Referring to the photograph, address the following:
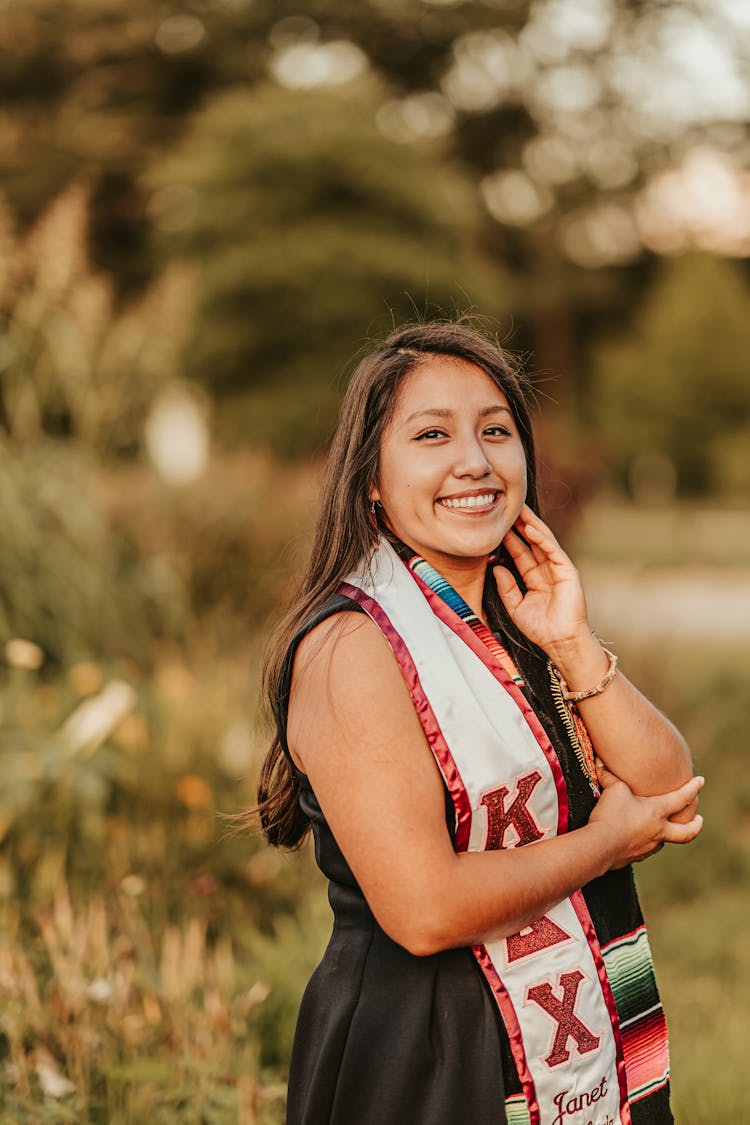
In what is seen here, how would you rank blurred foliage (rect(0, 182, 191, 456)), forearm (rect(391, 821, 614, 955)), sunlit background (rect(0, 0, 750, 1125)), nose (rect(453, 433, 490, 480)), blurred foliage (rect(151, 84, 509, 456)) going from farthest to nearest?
blurred foliage (rect(151, 84, 509, 456)) < blurred foliage (rect(0, 182, 191, 456)) < sunlit background (rect(0, 0, 750, 1125)) < nose (rect(453, 433, 490, 480)) < forearm (rect(391, 821, 614, 955))

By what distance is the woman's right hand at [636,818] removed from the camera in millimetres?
1679

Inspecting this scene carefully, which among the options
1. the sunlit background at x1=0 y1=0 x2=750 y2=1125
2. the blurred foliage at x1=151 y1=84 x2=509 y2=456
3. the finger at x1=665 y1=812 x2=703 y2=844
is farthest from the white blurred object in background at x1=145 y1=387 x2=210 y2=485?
the blurred foliage at x1=151 y1=84 x2=509 y2=456

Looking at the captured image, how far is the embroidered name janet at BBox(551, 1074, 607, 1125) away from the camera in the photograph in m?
1.58

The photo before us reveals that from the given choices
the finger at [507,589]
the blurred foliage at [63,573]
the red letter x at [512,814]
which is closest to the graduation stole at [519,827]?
the red letter x at [512,814]

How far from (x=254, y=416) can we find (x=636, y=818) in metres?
18.8

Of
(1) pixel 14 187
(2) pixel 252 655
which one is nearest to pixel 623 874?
(2) pixel 252 655

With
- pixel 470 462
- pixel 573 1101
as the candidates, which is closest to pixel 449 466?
pixel 470 462

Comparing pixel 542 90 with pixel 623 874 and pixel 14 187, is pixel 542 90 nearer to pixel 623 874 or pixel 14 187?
pixel 14 187

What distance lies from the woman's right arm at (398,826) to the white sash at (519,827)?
0.10 ft

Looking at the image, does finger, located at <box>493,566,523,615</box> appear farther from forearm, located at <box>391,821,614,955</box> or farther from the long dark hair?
forearm, located at <box>391,821,614,955</box>

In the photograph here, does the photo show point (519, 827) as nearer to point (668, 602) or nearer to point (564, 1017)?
point (564, 1017)

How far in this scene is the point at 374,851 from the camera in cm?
150

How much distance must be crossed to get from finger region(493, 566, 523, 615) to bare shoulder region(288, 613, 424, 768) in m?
0.34

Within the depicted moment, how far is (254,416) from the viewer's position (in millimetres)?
20141
